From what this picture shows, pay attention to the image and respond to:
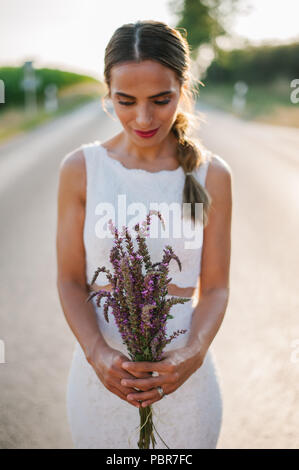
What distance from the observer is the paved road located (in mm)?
2896

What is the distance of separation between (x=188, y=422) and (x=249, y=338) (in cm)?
216

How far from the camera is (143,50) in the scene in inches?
62.9

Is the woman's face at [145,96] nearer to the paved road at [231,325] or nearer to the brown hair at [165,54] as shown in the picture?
the brown hair at [165,54]

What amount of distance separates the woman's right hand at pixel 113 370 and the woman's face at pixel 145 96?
803 mm

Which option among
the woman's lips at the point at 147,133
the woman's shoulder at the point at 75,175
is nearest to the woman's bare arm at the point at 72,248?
the woman's shoulder at the point at 75,175

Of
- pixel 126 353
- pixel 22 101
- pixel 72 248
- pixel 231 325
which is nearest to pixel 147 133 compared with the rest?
pixel 72 248

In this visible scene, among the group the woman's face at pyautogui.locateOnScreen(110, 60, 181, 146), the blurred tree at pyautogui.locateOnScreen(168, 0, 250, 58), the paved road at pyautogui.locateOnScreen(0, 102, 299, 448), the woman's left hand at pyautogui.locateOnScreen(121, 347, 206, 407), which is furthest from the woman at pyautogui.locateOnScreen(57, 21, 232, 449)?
the blurred tree at pyautogui.locateOnScreen(168, 0, 250, 58)

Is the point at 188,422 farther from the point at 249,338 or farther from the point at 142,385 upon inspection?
the point at 249,338

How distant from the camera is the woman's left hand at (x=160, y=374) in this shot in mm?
1398

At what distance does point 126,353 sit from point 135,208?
0.56 metres

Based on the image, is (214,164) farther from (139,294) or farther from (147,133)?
(139,294)

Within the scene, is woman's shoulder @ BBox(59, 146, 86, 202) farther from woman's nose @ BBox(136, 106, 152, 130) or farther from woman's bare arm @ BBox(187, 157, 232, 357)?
woman's bare arm @ BBox(187, 157, 232, 357)

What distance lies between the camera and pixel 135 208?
180 cm
